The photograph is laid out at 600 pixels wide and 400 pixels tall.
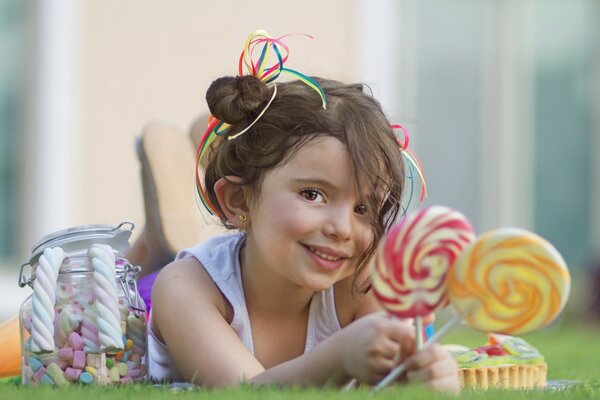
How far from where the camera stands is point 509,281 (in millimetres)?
2033

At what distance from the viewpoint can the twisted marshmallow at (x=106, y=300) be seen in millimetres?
2443

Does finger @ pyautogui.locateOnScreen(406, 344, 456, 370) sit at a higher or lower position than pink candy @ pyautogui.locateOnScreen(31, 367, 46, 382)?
higher

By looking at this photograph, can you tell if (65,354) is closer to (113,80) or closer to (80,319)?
(80,319)

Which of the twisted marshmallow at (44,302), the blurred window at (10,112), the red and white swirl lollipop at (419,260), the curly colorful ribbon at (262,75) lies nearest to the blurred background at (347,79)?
the blurred window at (10,112)

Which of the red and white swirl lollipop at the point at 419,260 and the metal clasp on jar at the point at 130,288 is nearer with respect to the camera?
the red and white swirl lollipop at the point at 419,260

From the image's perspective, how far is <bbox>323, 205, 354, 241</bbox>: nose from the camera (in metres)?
2.41

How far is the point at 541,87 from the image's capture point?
29.1ft

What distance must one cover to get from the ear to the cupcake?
0.62 meters

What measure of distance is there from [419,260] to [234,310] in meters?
0.75

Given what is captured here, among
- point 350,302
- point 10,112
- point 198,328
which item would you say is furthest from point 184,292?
point 10,112

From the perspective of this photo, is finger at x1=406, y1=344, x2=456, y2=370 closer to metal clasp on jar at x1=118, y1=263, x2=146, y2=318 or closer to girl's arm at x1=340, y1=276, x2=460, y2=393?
girl's arm at x1=340, y1=276, x2=460, y2=393

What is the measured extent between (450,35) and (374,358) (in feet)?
22.6

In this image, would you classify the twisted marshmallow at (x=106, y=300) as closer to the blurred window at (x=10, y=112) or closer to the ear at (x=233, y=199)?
the ear at (x=233, y=199)

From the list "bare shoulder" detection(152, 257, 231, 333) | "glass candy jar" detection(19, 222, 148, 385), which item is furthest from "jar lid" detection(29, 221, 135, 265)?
"bare shoulder" detection(152, 257, 231, 333)
